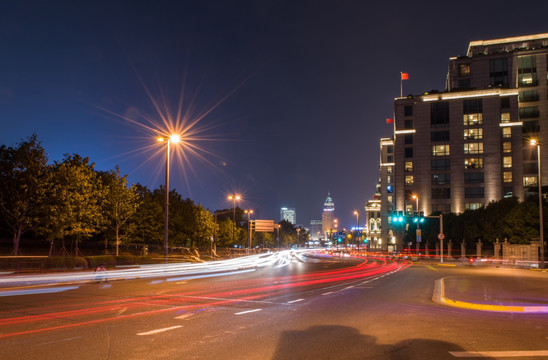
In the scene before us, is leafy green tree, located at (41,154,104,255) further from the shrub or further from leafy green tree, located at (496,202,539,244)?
leafy green tree, located at (496,202,539,244)

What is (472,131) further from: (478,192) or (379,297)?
(379,297)

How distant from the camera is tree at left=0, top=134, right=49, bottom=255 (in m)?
33.6

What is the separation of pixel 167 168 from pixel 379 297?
1766cm

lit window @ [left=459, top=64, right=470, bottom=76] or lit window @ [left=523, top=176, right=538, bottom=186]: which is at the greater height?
lit window @ [left=459, top=64, right=470, bottom=76]

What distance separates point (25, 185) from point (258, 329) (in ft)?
95.8

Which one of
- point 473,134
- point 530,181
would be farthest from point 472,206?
point 473,134

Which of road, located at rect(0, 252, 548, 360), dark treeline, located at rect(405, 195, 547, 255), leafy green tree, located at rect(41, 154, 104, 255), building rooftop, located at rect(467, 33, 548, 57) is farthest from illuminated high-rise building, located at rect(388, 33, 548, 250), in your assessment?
road, located at rect(0, 252, 548, 360)

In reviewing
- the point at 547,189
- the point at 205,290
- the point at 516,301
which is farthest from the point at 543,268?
the point at 547,189

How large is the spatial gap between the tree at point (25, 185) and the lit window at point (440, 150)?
88.6 m

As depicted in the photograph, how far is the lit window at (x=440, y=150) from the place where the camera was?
4063 inches

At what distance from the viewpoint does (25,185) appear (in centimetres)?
3303

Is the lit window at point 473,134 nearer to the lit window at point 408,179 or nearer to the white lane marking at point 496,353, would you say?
the lit window at point 408,179

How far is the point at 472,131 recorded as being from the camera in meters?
101

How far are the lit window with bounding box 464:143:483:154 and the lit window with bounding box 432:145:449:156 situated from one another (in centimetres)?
406
